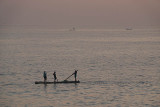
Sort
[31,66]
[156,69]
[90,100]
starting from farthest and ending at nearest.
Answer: [31,66]
[156,69]
[90,100]

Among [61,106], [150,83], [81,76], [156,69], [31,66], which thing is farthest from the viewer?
[31,66]

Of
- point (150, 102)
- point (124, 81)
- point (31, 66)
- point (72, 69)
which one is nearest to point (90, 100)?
point (150, 102)

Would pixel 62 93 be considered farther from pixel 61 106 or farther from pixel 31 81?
pixel 31 81

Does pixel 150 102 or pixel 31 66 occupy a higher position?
pixel 31 66

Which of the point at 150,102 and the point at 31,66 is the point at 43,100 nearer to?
A: the point at 150,102

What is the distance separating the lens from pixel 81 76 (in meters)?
45.6

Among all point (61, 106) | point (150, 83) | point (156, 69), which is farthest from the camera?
point (156, 69)

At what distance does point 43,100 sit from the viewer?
102 ft

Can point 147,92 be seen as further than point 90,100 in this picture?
Yes

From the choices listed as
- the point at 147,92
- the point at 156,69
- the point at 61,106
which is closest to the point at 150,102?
the point at 147,92

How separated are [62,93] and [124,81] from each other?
33.3 feet

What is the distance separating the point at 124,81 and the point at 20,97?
1432 cm

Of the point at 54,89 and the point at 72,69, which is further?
the point at 72,69

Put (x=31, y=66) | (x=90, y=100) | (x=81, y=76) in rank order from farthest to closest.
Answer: (x=31, y=66) < (x=81, y=76) < (x=90, y=100)
